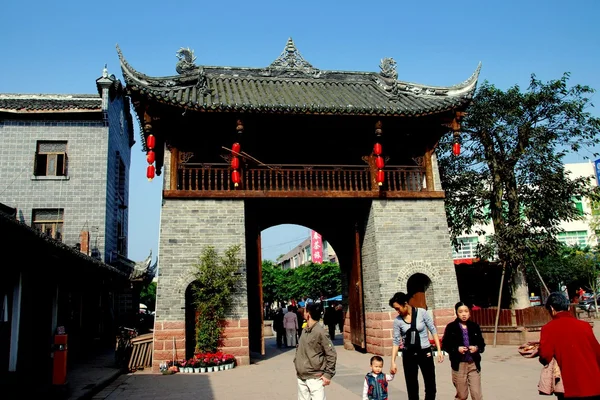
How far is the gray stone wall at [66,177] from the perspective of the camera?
16.8m

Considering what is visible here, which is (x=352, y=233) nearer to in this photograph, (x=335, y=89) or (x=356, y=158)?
(x=356, y=158)

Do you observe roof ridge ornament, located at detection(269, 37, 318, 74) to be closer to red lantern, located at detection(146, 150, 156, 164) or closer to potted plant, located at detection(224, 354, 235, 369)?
red lantern, located at detection(146, 150, 156, 164)

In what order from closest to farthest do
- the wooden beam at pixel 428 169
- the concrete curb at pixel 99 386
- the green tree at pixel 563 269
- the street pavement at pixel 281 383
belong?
the street pavement at pixel 281 383
the concrete curb at pixel 99 386
the wooden beam at pixel 428 169
the green tree at pixel 563 269

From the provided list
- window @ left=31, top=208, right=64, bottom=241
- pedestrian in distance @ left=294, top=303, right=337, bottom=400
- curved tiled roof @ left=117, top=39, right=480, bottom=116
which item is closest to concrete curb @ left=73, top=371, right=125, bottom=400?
pedestrian in distance @ left=294, top=303, right=337, bottom=400

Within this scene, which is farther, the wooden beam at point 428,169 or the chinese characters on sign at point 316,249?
the chinese characters on sign at point 316,249

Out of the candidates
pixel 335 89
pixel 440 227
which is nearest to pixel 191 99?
pixel 335 89

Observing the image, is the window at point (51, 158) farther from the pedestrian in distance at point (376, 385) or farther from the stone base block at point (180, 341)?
the pedestrian in distance at point (376, 385)

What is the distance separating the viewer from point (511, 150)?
48.2ft

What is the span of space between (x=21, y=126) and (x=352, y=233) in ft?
39.1

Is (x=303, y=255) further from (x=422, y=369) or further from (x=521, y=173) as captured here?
(x=422, y=369)

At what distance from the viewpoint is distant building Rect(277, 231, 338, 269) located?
45.2 meters

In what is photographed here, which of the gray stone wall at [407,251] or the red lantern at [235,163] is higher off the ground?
the red lantern at [235,163]

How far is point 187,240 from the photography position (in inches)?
432

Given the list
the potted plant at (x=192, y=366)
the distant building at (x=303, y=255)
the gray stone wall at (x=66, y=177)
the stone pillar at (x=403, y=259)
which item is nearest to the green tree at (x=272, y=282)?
the distant building at (x=303, y=255)
